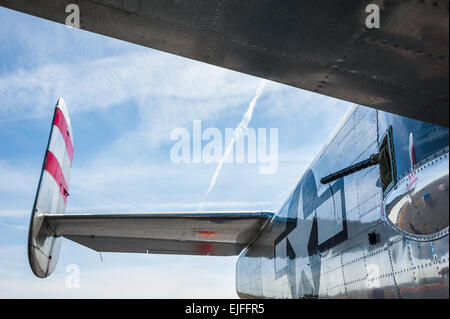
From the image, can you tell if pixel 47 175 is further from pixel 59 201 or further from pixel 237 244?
pixel 237 244

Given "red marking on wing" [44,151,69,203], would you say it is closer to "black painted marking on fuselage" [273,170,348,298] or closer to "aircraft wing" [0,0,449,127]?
"black painted marking on fuselage" [273,170,348,298]

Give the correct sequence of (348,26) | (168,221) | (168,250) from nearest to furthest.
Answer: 1. (348,26)
2. (168,221)
3. (168,250)

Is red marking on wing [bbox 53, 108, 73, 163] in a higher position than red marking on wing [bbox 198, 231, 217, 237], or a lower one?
higher

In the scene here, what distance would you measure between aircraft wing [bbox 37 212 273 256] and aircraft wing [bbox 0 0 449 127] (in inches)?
225

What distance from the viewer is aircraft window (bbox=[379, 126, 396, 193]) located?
3.55m

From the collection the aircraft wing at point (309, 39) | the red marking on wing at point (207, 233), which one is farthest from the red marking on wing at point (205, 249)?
the aircraft wing at point (309, 39)

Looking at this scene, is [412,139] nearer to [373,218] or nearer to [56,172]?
[373,218]

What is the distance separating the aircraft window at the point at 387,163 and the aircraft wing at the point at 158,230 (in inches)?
196

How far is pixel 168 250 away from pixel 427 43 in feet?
Result: 29.6

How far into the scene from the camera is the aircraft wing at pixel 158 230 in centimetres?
749

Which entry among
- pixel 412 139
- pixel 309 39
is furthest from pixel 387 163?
pixel 309 39

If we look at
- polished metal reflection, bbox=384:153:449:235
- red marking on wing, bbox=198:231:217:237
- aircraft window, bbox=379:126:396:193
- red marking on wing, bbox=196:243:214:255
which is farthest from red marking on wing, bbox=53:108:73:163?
polished metal reflection, bbox=384:153:449:235
